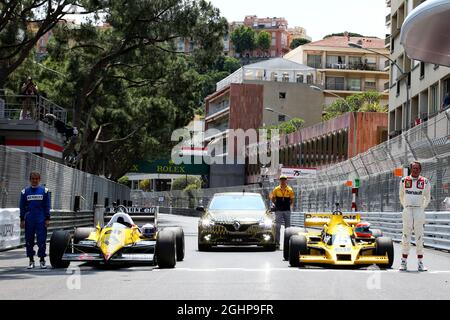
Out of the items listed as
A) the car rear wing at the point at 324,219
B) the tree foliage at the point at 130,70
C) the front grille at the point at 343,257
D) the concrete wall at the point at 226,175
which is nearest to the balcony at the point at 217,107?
the concrete wall at the point at 226,175

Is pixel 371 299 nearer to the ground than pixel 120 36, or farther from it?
nearer to the ground

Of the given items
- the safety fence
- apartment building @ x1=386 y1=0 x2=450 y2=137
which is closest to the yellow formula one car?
the safety fence

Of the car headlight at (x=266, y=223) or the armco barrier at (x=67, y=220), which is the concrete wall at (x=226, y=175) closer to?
the armco barrier at (x=67, y=220)

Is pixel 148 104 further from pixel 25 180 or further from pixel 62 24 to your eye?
pixel 25 180

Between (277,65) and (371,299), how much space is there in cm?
11854

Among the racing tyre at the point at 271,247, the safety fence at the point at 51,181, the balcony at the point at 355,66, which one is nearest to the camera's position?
the racing tyre at the point at 271,247

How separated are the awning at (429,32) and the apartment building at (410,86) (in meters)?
6.05

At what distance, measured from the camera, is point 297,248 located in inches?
610

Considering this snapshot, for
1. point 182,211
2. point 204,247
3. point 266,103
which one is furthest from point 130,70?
point 266,103

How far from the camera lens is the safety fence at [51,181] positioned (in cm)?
2266

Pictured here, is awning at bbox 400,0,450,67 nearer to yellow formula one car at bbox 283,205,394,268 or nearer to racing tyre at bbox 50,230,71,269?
yellow formula one car at bbox 283,205,394,268

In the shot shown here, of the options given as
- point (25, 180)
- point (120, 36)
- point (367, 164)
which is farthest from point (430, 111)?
point (25, 180)

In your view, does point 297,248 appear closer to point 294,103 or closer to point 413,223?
point 413,223

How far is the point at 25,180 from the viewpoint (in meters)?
24.9
